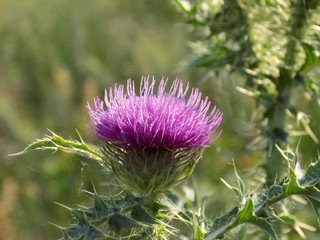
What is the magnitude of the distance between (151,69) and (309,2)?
271 cm

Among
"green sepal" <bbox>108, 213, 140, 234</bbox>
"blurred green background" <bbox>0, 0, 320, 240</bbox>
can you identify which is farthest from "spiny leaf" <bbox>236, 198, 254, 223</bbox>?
"blurred green background" <bbox>0, 0, 320, 240</bbox>

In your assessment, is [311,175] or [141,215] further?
[311,175]

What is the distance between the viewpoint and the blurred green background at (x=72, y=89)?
4246 millimetres

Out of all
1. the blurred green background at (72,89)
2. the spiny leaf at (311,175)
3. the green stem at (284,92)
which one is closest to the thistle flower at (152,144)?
the spiny leaf at (311,175)

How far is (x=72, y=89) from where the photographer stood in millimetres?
5430

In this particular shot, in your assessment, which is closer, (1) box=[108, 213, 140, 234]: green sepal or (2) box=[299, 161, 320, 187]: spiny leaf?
(1) box=[108, 213, 140, 234]: green sepal

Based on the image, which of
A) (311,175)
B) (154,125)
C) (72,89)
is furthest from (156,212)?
(72,89)

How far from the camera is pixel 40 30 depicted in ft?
20.8

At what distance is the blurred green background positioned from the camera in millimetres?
4246

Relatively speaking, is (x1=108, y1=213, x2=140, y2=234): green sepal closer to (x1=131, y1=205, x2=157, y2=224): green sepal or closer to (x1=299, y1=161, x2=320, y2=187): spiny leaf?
(x1=131, y1=205, x2=157, y2=224): green sepal

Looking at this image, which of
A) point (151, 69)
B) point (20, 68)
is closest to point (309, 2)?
point (151, 69)

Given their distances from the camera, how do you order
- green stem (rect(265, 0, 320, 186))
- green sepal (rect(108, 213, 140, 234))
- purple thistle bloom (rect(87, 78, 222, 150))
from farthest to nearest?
green stem (rect(265, 0, 320, 186)) → purple thistle bloom (rect(87, 78, 222, 150)) → green sepal (rect(108, 213, 140, 234))

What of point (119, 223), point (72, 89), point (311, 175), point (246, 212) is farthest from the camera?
point (72, 89)

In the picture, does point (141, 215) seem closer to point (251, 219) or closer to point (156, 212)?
point (156, 212)
